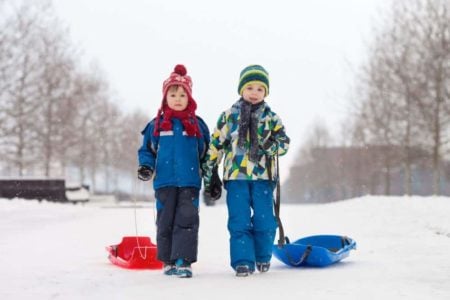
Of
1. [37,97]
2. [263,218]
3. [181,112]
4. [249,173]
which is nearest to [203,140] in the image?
[181,112]

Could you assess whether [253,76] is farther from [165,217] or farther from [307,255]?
[307,255]

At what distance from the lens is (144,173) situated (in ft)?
15.8

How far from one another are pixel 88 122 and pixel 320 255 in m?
36.7

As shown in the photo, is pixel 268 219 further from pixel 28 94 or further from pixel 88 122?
pixel 88 122

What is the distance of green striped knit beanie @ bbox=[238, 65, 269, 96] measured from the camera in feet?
16.6

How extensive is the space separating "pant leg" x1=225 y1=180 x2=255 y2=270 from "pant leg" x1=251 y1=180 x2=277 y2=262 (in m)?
0.06

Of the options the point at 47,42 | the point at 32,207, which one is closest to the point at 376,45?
the point at 47,42

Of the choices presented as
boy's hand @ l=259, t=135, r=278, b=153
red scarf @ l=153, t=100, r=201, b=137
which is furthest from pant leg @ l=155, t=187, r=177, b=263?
boy's hand @ l=259, t=135, r=278, b=153

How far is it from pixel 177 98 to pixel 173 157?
1.84 ft

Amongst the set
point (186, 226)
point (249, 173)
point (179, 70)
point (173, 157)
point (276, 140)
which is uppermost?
point (179, 70)

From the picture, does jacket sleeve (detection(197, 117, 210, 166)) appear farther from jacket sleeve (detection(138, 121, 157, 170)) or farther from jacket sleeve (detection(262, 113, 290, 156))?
jacket sleeve (detection(262, 113, 290, 156))

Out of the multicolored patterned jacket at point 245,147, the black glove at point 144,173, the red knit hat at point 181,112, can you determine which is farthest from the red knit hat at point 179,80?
the black glove at point 144,173

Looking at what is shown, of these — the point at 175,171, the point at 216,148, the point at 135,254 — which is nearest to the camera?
the point at 175,171

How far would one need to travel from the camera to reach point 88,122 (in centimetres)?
4006
